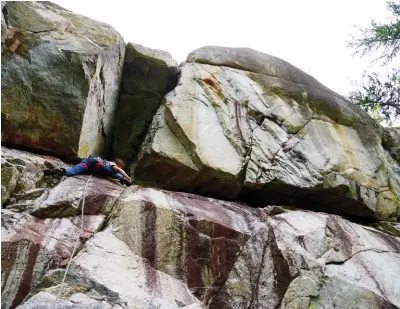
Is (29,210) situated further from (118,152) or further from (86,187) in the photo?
(118,152)

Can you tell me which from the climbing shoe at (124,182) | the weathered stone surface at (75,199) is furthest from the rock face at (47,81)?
the weathered stone surface at (75,199)

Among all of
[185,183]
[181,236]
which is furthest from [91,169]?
[181,236]

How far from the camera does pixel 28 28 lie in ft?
24.6

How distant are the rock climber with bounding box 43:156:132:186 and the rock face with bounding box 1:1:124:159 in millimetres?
Result: 536

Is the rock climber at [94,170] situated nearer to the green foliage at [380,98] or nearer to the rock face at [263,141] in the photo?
the rock face at [263,141]

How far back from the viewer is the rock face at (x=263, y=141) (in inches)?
322

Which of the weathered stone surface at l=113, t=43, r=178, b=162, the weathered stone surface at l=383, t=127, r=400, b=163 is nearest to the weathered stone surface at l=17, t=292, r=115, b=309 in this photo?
the weathered stone surface at l=113, t=43, r=178, b=162

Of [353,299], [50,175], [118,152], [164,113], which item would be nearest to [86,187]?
[50,175]

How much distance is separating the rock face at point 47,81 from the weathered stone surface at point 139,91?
5.48ft

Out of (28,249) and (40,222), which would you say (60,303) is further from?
(40,222)

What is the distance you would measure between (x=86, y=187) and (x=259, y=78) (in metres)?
5.77

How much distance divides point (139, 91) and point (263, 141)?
11.9 ft

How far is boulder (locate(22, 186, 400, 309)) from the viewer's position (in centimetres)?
512

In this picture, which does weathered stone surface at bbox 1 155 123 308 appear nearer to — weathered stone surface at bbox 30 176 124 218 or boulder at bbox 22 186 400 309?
weathered stone surface at bbox 30 176 124 218
